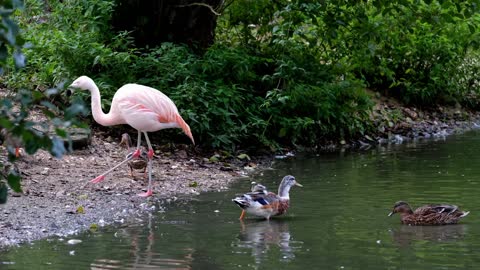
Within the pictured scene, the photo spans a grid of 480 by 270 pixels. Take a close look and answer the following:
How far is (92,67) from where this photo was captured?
13.1 metres

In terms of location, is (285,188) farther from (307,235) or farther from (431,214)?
(431,214)

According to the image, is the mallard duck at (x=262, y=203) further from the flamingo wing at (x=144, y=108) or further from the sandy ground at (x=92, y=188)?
the flamingo wing at (x=144, y=108)

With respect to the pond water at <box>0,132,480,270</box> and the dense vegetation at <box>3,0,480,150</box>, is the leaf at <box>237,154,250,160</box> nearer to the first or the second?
the dense vegetation at <box>3,0,480,150</box>

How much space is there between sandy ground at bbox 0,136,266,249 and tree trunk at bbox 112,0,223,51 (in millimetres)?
2063

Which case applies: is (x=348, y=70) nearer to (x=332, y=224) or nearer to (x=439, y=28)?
(x=439, y=28)

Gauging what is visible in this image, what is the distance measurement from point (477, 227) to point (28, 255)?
13.7 ft

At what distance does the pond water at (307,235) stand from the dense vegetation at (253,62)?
6.15 feet

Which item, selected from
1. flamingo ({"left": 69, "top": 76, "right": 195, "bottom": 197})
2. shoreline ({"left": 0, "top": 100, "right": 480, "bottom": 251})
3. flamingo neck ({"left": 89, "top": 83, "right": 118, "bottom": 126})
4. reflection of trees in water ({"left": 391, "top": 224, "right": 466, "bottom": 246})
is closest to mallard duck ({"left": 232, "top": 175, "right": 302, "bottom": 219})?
shoreline ({"left": 0, "top": 100, "right": 480, "bottom": 251})

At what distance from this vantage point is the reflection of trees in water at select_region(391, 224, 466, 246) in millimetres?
8141

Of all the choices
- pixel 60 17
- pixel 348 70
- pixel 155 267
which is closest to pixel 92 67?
pixel 60 17

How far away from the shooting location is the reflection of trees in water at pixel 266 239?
7.53m

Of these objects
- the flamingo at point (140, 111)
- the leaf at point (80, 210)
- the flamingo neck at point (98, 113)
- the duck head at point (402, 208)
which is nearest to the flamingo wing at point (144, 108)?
the flamingo at point (140, 111)

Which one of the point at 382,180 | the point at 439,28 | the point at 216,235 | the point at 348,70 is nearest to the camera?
the point at 216,235

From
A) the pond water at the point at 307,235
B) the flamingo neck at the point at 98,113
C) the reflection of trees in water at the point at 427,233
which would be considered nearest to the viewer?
the pond water at the point at 307,235
